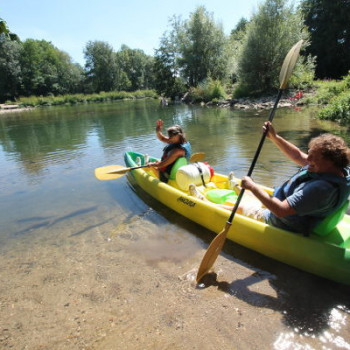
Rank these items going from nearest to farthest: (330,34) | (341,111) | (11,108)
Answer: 1. (341,111)
2. (330,34)
3. (11,108)

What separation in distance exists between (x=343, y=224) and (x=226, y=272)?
1.27m

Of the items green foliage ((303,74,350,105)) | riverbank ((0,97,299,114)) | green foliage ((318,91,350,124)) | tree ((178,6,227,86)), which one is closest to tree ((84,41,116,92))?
tree ((178,6,227,86))

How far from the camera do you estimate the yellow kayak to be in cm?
266

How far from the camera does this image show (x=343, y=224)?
9.60ft

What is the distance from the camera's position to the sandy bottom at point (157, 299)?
230cm

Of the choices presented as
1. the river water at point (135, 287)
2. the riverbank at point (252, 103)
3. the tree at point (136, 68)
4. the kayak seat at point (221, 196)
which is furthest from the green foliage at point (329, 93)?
the tree at point (136, 68)

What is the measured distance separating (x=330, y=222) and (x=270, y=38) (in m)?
20.3

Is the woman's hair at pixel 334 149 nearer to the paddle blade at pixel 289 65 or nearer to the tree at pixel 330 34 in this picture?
the paddle blade at pixel 289 65

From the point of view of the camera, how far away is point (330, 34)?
86.6 ft

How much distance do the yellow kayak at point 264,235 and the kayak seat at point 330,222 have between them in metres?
0.06

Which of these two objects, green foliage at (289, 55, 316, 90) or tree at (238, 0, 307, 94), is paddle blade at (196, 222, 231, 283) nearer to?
green foliage at (289, 55, 316, 90)

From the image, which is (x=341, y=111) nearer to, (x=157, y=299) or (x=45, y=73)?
(x=157, y=299)

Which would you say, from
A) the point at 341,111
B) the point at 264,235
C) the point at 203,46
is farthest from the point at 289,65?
the point at 203,46

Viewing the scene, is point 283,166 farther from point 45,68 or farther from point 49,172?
point 45,68
